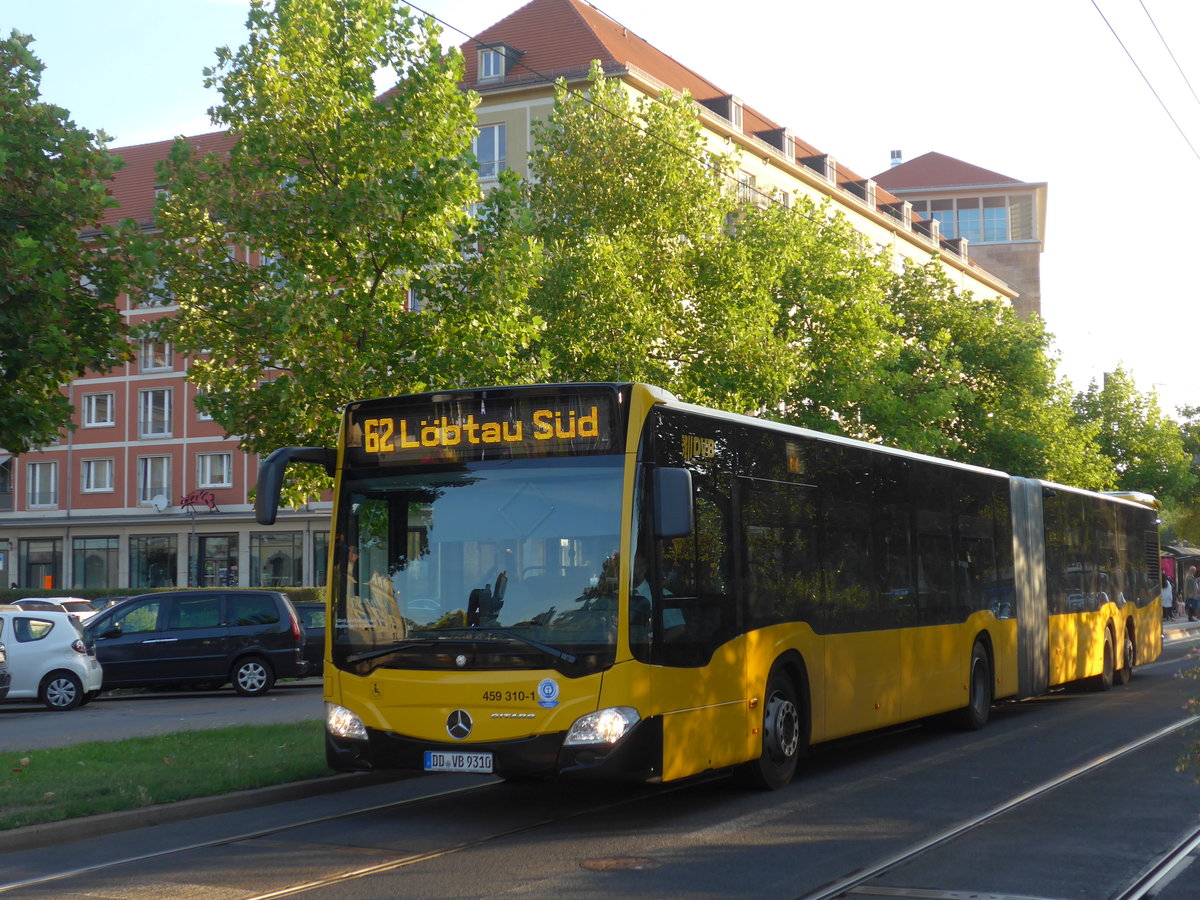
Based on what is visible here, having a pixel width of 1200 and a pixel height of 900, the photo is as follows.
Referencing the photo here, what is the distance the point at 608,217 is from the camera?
3244 cm

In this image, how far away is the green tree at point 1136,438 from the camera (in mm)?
63094

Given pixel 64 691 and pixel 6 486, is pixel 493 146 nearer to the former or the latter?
pixel 6 486

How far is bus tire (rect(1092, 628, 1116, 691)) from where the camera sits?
21594 millimetres

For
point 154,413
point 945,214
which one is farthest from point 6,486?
point 945,214

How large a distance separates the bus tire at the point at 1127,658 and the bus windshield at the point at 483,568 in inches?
614

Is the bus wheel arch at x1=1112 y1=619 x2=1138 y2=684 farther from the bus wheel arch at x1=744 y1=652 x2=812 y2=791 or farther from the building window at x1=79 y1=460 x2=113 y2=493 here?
the building window at x1=79 y1=460 x2=113 y2=493

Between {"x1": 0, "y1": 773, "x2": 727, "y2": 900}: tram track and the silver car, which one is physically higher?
the silver car

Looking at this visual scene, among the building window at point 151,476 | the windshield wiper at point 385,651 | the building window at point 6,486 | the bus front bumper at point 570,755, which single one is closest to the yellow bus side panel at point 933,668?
the bus front bumper at point 570,755

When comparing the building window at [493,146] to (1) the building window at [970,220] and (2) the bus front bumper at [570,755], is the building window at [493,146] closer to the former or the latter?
(2) the bus front bumper at [570,755]

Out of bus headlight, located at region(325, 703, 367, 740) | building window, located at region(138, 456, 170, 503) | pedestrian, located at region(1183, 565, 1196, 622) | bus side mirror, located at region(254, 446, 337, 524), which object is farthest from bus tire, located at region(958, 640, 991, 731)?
building window, located at region(138, 456, 170, 503)

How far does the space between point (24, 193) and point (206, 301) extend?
837cm

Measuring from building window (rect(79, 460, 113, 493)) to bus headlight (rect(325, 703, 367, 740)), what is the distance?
5760cm

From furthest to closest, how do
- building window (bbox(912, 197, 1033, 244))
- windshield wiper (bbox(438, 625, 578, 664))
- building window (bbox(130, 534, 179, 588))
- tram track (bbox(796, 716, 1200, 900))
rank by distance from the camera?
building window (bbox(912, 197, 1033, 244)) < building window (bbox(130, 534, 179, 588)) < windshield wiper (bbox(438, 625, 578, 664)) < tram track (bbox(796, 716, 1200, 900))

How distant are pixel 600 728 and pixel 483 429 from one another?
2.18 meters
